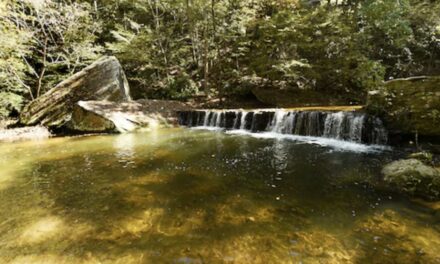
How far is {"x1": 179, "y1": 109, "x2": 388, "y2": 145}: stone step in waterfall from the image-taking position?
8.70 metres

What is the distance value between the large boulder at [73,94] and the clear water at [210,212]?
214 inches

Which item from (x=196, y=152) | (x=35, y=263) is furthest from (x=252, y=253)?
(x=196, y=152)

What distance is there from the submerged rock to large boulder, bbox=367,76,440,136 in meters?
2.93

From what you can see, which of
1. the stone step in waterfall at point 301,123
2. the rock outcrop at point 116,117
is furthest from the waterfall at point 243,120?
the rock outcrop at point 116,117

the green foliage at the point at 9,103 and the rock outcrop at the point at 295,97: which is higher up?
the rock outcrop at the point at 295,97

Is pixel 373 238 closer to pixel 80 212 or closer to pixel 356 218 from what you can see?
pixel 356 218

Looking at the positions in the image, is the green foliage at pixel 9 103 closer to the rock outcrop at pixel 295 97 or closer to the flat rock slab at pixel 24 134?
the flat rock slab at pixel 24 134

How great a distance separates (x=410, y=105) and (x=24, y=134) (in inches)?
526

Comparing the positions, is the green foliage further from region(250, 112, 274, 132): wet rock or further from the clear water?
region(250, 112, 274, 132): wet rock

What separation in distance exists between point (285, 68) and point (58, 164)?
11.1m

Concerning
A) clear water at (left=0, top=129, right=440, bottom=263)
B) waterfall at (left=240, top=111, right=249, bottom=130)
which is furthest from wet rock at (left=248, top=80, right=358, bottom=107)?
clear water at (left=0, top=129, right=440, bottom=263)

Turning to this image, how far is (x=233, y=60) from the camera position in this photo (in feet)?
60.4

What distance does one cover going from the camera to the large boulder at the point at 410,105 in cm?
739

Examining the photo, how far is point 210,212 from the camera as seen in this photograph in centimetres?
403
